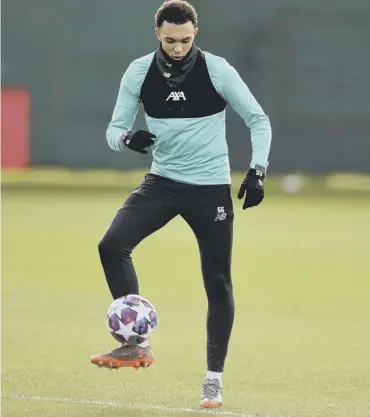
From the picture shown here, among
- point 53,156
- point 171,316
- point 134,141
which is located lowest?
point 53,156

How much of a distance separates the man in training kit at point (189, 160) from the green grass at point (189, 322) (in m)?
0.60

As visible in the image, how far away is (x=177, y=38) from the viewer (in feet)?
22.9

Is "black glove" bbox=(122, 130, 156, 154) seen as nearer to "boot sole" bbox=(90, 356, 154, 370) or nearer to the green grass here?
"boot sole" bbox=(90, 356, 154, 370)

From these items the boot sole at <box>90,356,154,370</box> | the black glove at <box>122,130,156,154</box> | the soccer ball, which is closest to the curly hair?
the black glove at <box>122,130,156,154</box>

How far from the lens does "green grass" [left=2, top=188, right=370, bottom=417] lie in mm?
7445

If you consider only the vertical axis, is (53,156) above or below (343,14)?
below

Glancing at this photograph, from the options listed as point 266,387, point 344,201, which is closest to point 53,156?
point 344,201

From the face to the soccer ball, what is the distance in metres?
1.49

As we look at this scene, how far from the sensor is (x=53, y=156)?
30047 millimetres

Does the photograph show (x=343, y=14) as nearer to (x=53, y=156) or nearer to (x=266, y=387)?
(x=53, y=156)

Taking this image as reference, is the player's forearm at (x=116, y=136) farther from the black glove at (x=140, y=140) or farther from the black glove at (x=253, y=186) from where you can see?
the black glove at (x=253, y=186)

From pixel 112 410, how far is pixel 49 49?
24.0 meters

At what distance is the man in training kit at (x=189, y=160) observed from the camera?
277 inches

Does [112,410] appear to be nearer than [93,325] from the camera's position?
Yes
